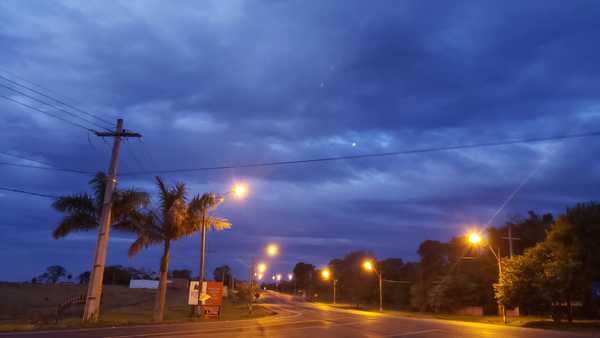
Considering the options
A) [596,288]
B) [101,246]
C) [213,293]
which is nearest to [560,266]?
[596,288]

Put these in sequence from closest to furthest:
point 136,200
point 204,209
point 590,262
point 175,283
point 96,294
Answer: point 96,294
point 136,200
point 204,209
point 590,262
point 175,283

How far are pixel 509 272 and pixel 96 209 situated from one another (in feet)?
99.4

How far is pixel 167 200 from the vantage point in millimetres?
33188

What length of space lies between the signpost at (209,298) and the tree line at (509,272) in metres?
20.8

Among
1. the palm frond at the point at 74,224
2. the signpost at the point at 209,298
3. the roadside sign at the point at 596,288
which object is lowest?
the signpost at the point at 209,298

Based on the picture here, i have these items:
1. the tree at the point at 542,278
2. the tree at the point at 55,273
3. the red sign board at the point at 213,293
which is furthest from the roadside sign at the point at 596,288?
the tree at the point at 55,273

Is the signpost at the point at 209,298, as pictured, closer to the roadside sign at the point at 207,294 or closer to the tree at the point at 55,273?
the roadside sign at the point at 207,294

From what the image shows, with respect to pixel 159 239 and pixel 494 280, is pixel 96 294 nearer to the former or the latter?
pixel 159 239

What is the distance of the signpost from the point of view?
34.8 meters

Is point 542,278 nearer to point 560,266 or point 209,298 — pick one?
point 560,266

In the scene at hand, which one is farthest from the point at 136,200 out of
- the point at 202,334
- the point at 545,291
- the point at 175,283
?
the point at 175,283

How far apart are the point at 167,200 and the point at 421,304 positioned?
53.6 metres

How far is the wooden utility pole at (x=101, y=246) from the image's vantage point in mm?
26453

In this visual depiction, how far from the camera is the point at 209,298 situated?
35281mm
